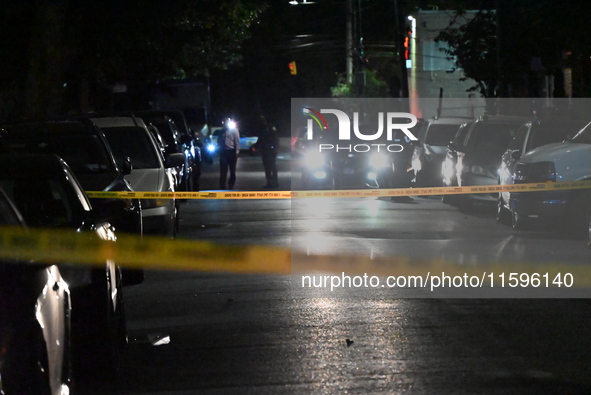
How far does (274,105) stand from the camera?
9356 centimetres

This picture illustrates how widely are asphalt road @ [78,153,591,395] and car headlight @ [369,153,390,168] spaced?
10.4 m

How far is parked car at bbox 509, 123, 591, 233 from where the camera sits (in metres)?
14.6

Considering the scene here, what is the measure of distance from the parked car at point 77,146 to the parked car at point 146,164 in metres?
0.78

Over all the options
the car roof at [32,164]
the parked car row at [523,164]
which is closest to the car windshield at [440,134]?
the parked car row at [523,164]

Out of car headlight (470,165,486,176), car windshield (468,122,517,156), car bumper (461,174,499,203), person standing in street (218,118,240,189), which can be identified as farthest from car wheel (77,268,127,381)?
person standing in street (218,118,240,189)

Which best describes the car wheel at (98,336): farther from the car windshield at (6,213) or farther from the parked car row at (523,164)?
the parked car row at (523,164)

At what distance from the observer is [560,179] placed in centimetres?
1472

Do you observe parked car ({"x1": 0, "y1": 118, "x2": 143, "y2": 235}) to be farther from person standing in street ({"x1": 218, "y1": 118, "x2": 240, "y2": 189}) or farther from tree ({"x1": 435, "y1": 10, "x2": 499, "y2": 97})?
tree ({"x1": 435, "y1": 10, "x2": 499, "y2": 97})

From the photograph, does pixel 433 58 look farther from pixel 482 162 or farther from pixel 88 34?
pixel 482 162

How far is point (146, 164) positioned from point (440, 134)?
10406mm

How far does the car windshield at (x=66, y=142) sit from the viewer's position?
12734 millimetres

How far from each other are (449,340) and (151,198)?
6476 mm

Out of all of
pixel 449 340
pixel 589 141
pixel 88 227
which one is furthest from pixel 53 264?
pixel 589 141

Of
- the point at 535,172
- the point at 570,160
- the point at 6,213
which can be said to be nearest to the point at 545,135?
the point at 535,172
